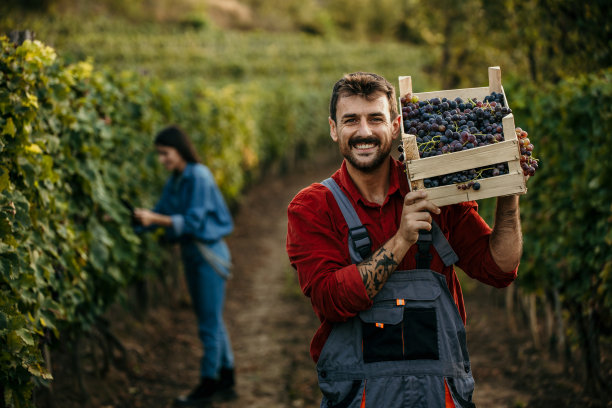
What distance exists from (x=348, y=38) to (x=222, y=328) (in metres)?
62.0

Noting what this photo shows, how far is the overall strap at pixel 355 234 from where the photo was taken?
8.36 feet

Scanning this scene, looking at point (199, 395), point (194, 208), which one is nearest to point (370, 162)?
point (194, 208)

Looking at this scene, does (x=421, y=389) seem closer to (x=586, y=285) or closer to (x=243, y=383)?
(x=586, y=285)

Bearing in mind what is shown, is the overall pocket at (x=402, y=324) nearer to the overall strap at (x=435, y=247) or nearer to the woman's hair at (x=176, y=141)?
the overall strap at (x=435, y=247)

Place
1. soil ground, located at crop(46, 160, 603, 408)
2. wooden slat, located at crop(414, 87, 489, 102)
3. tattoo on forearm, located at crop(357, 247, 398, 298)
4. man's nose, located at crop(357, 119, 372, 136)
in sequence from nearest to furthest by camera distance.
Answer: tattoo on forearm, located at crop(357, 247, 398, 298) < man's nose, located at crop(357, 119, 372, 136) < wooden slat, located at crop(414, 87, 489, 102) < soil ground, located at crop(46, 160, 603, 408)

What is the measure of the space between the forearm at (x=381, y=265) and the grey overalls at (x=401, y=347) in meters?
0.10

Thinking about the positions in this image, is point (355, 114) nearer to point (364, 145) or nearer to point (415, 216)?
point (364, 145)

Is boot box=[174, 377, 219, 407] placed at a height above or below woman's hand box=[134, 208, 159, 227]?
→ below

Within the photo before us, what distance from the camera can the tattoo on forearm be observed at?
241 centimetres

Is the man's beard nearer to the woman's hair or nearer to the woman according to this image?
the woman

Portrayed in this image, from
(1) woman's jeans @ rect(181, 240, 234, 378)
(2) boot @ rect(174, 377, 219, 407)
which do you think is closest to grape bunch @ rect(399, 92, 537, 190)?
→ (1) woman's jeans @ rect(181, 240, 234, 378)

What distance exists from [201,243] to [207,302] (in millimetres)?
545

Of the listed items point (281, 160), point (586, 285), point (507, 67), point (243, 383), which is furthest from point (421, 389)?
point (281, 160)

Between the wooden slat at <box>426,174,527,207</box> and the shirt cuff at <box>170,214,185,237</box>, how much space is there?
340 cm
